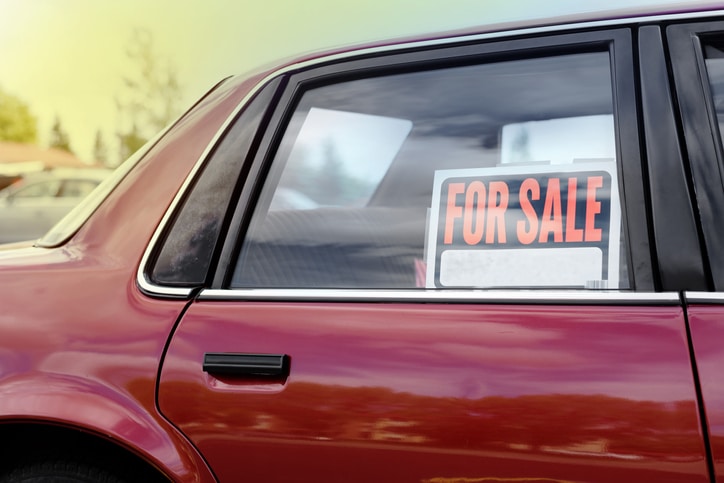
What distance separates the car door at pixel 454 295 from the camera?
129 centimetres

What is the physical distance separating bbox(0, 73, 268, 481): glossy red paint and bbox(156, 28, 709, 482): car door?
0.19 feet

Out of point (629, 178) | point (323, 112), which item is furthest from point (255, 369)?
point (629, 178)

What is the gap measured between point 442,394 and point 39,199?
1236cm

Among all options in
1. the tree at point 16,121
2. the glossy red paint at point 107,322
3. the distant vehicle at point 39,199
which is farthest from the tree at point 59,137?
the glossy red paint at point 107,322

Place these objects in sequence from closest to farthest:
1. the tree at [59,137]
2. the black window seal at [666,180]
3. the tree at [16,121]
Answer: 1. the black window seal at [666,180]
2. the tree at [59,137]
3. the tree at [16,121]

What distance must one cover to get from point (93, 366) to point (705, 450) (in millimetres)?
A: 1122

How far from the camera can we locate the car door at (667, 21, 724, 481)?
1234mm

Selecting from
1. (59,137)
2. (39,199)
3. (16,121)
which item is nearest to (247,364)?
(39,199)

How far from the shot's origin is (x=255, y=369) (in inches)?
57.4

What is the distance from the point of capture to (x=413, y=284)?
1489 mm

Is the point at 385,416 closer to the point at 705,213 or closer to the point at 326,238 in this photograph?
the point at 326,238

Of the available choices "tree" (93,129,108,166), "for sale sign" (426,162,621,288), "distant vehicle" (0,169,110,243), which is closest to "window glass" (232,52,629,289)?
"for sale sign" (426,162,621,288)

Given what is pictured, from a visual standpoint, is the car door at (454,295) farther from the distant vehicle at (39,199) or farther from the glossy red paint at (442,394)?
the distant vehicle at (39,199)

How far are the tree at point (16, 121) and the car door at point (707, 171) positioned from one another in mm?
31245
